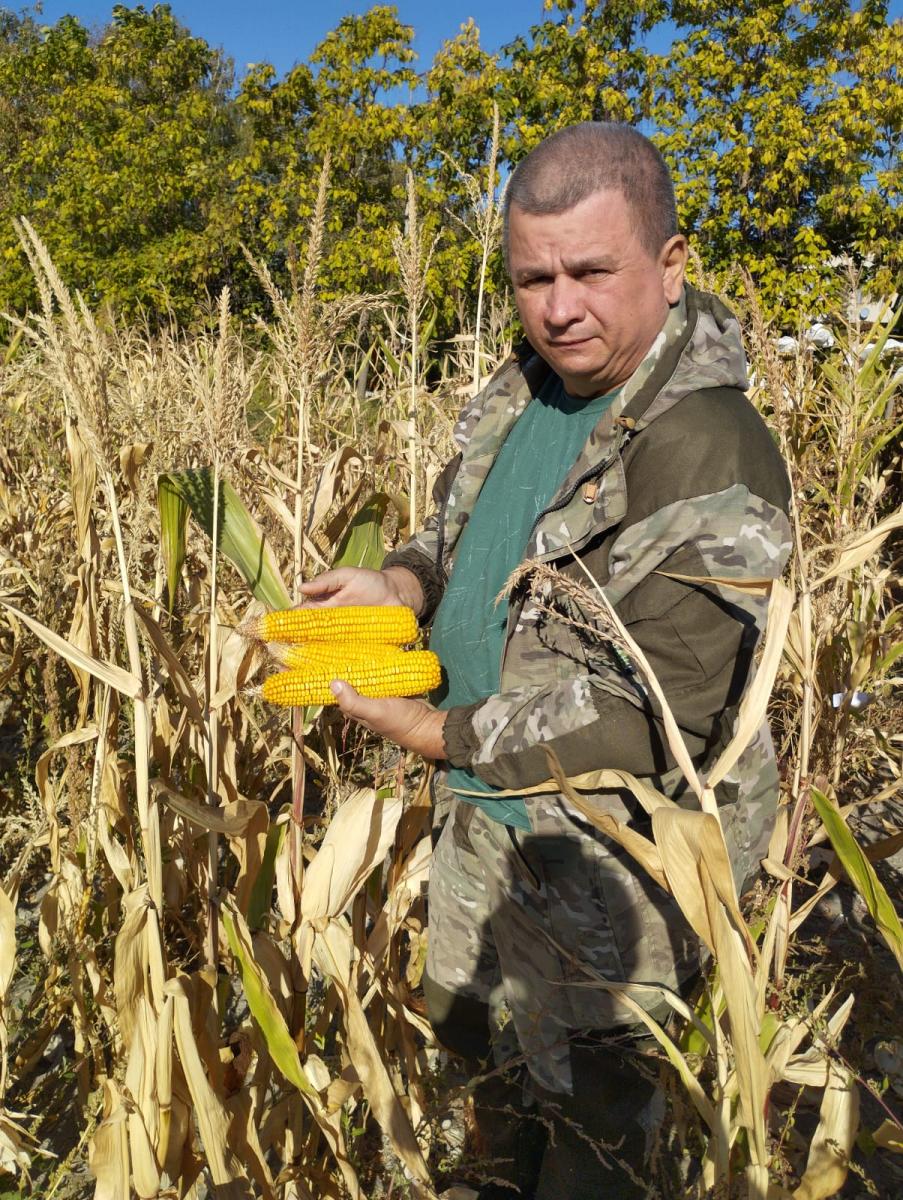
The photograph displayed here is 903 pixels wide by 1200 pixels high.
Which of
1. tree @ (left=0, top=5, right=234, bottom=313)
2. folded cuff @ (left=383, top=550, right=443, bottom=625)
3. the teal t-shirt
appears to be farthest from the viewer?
tree @ (left=0, top=5, right=234, bottom=313)

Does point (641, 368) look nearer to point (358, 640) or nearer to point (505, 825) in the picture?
point (358, 640)

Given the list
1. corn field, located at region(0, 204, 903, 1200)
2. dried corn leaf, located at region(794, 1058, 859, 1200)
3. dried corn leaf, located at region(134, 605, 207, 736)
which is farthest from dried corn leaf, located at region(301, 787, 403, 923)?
dried corn leaf, located at region(794, 1058, 859, 1200)

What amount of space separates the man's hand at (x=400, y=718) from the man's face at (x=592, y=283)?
0.78 meters

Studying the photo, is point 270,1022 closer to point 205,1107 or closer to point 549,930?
point 205,1107

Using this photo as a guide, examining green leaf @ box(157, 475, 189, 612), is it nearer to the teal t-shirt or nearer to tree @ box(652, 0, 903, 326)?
the teal t-shirt

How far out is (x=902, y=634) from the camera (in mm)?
3750

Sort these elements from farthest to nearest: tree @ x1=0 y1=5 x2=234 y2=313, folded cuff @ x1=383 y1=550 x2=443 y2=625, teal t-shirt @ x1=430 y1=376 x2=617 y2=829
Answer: tree @ x1=0 y1=5 x2=234 y2=313, folded cuff @ x1=383 y1=550 x2=443 y2=625, teal t-shirt @ x1=430 y1=376 x2=617 y2=829

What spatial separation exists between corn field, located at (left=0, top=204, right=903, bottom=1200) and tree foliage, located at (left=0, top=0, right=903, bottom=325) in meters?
11.5

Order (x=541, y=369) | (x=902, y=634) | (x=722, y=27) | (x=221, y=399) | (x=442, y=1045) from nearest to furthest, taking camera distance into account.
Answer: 1. (x=221, y=399)
2. (x=541, y=369)
3. (x=442, y=1045)
4. (x=902, y=634)
5. (x=722, y=27)

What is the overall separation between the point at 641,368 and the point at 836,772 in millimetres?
1973

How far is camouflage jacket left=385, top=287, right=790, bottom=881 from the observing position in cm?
162

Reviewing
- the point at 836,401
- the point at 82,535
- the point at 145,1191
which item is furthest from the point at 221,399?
the point at 836,401

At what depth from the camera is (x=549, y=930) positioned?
2014mm

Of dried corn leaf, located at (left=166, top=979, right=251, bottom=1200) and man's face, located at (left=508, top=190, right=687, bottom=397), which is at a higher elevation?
man's face, located at (left=508, top=190, right=687, bottom=397)
